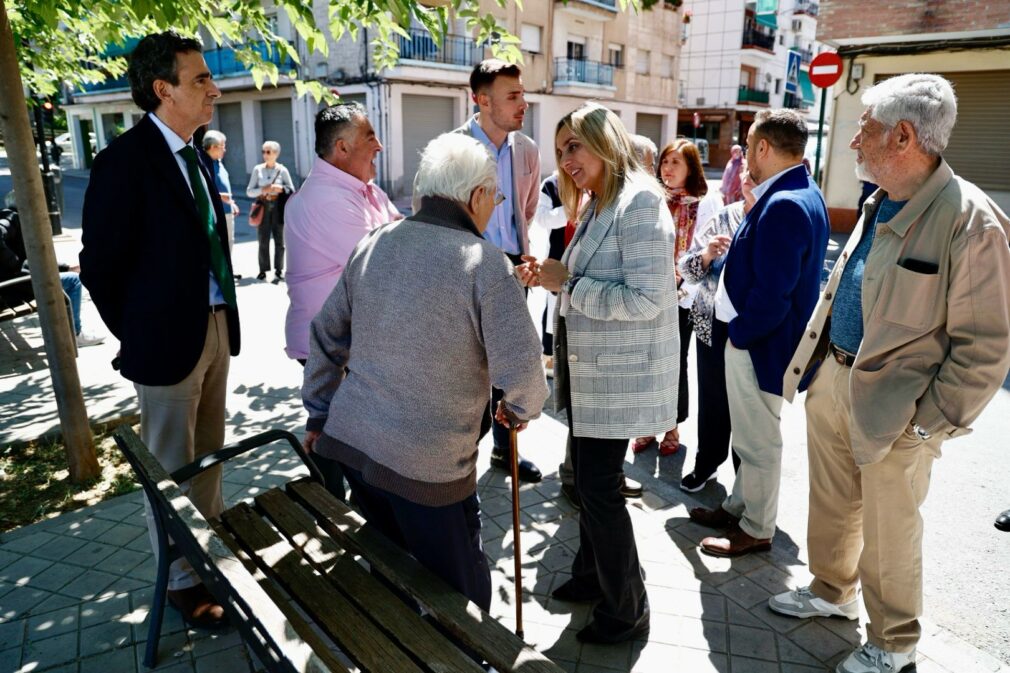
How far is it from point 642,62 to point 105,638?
35246 mm

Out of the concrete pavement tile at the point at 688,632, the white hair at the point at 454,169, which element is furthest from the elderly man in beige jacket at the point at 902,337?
the white hair at the point at 454,169

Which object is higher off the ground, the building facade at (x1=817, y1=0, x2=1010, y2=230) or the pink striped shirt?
the building facade at (x1=817, y1=0, x2=1010, y2=230)

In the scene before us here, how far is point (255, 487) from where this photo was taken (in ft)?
13.7

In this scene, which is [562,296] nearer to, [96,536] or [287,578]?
[287,578]

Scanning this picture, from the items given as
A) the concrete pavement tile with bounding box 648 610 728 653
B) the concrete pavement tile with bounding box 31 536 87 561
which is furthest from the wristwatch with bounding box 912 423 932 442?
the concrete pavement tile with bounding box 31 536 87 561

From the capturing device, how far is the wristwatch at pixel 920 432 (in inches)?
92.8

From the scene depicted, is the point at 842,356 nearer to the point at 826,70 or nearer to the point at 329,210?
the point at 329,210

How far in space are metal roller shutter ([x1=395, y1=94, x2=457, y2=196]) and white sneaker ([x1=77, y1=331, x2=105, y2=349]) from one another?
1829 centimetres

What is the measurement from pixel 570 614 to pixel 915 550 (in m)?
1.35

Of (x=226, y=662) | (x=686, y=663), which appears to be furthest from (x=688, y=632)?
(x=226, y=662)

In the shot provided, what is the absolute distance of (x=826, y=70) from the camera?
40.1ft

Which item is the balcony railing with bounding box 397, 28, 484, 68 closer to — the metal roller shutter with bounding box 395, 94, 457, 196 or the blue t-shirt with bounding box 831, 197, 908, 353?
the metal roller shutter with bounding box 395, 94, 457, 196

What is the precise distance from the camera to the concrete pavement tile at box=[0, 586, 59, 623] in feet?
9.89

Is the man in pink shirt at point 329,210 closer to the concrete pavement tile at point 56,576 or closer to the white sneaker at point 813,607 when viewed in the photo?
the concrete pavement tile at point 56,576
